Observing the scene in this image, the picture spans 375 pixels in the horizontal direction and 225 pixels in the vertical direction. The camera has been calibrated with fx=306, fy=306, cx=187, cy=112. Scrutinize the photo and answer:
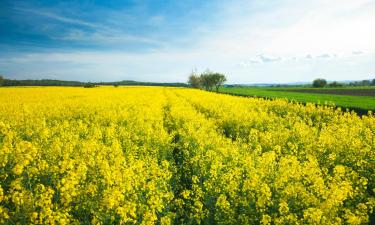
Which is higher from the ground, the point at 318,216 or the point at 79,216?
the point at 318,216

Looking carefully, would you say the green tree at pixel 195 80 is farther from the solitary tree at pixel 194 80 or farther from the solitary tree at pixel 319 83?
the solitary tree at pixel 319 83

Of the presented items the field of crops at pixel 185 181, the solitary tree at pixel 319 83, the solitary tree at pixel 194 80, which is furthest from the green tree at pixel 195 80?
the field of crops at pixel 185 181

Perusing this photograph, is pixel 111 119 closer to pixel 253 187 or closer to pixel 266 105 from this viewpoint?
pixel 253 187

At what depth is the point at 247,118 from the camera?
17344 millimetres

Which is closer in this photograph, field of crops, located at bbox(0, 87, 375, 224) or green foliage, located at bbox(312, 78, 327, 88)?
field of crops, located at bbox(0, 87, 375, 224)

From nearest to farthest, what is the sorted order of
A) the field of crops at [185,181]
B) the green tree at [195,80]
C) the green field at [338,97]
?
the field of crops at [185,181], the green field at [338,97], the green tree at [195,80]

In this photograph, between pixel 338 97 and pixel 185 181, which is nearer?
pixel 185 181

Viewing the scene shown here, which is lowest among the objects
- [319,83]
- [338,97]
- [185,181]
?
[185,181]

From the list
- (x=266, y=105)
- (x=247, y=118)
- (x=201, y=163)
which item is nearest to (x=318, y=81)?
(x=266, y=105)

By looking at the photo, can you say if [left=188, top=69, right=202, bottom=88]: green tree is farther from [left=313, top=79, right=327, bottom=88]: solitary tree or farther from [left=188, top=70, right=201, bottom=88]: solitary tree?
[left=313, top=79, right=327, bottom=88]: solitary tree

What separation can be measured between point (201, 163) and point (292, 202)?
3255mm

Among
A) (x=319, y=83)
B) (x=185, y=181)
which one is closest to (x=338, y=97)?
(x=185, y=181)

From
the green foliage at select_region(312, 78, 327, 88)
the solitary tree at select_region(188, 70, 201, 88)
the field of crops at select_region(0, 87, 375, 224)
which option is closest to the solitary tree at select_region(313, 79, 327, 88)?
the green foliage at select_region(312, 78, 327, 88)

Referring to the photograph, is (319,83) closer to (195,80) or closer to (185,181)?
(195,80)
